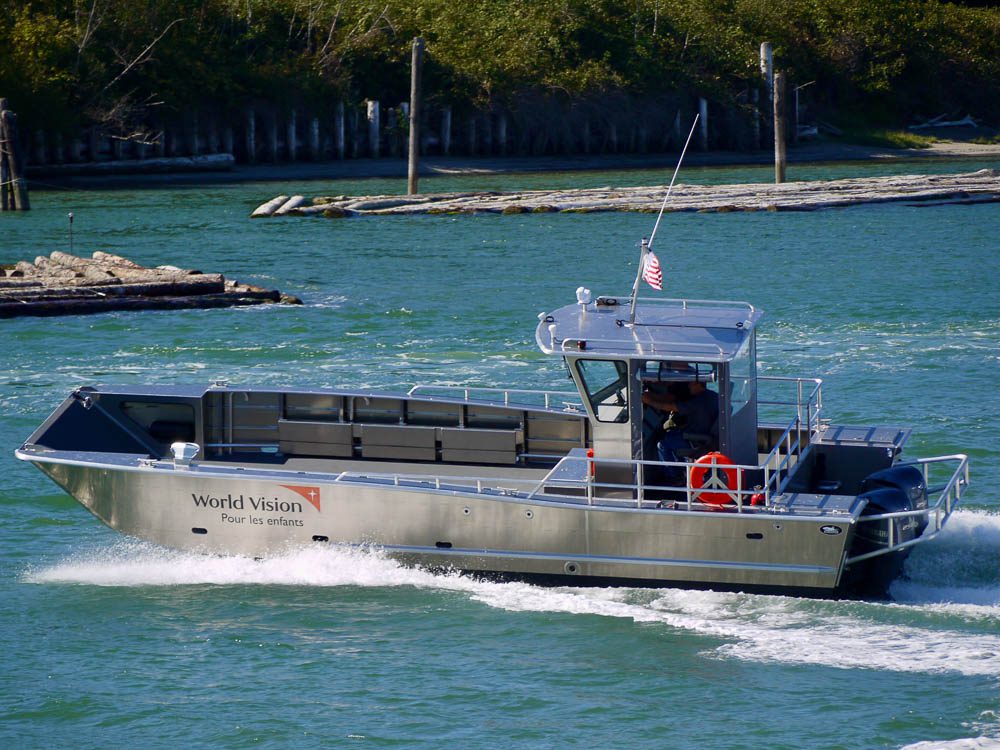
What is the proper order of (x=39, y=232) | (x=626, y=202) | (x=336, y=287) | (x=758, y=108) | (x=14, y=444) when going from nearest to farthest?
1. (x=14, y=444)
2. (x=336, y=287)
3. (x=39, y=232)
4. (x=626, y=202)
5. (x=758, y=108)

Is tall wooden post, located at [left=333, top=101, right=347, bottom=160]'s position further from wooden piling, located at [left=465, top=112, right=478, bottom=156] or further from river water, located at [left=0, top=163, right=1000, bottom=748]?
river water, located at [left=0, top=163, right=1000, bottom=748]

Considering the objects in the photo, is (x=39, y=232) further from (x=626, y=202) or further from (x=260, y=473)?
(x=260, y=473)

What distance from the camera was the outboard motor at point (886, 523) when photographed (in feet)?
43.0

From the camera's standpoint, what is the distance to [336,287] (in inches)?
1324

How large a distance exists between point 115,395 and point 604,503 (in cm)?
571

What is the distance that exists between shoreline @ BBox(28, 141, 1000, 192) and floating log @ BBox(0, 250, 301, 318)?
23.7 metres

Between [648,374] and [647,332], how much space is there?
0.39m

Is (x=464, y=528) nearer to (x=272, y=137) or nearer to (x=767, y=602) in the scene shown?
(x=767, y=602)

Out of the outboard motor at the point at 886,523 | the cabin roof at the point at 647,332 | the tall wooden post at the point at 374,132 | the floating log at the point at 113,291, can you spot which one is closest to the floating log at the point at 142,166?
the tall wooden post at the point at 374,132

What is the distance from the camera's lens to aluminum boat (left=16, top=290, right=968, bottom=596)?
513 inches

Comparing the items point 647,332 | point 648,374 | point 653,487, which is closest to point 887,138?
point 647,332

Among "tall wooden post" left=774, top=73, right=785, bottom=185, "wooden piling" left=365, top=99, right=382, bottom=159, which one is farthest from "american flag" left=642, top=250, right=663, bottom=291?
"wooden piling" left=365, top=99, right=382, bottom=159

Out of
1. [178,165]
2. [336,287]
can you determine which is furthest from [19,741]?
[178,165]

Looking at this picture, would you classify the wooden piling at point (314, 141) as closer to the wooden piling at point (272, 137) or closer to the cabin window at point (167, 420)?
the wooden piling at point (272, 137)
